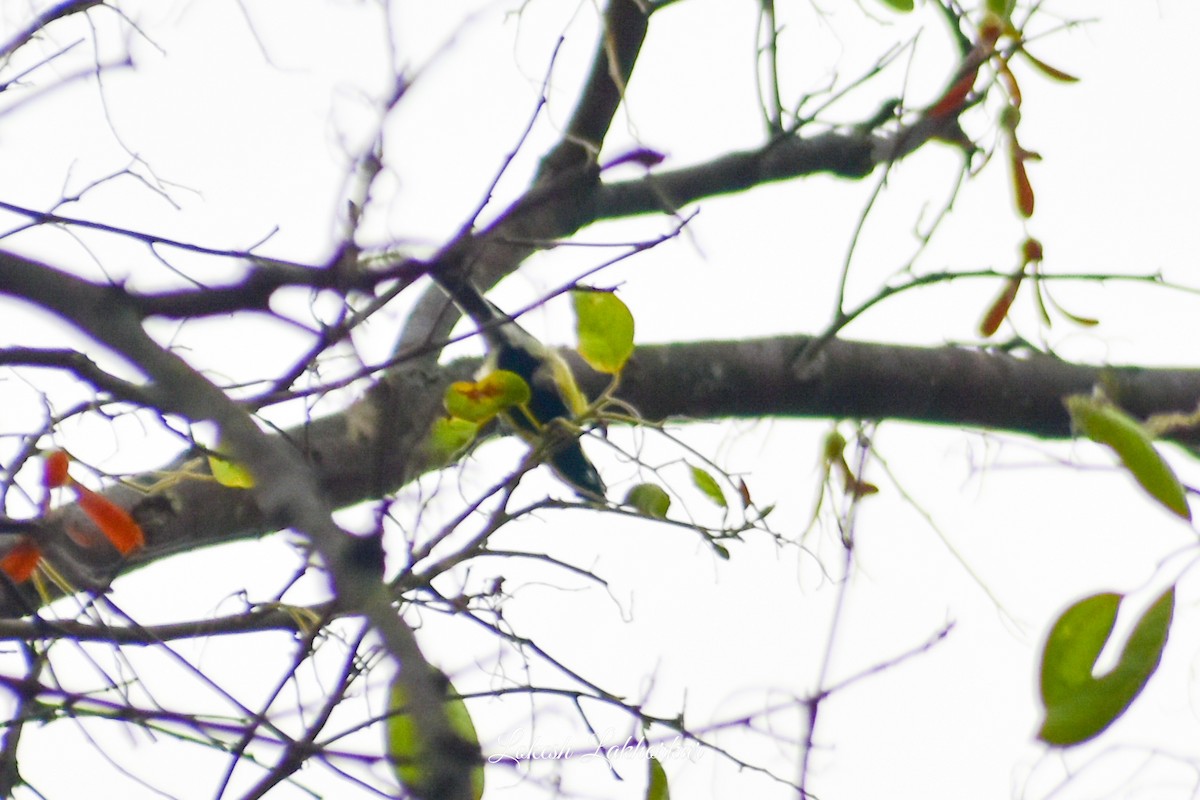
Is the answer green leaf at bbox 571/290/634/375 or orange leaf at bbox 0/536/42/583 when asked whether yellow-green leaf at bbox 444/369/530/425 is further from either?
orange leaf at bbox 0/536/42/583

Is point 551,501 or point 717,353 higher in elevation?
point 717,353

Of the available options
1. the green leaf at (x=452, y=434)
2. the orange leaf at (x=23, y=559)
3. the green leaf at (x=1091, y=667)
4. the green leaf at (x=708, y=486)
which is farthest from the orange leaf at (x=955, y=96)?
the orange leaf at (x=23, y=559)

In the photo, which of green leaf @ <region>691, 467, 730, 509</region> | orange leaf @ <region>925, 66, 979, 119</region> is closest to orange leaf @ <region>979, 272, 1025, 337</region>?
orange leaf @ <region>925, 66, 979, 119</region>

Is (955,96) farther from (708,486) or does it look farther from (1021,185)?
(708,486)

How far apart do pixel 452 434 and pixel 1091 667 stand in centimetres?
38

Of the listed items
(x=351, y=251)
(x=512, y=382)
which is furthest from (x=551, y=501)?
(x=351, y=251)

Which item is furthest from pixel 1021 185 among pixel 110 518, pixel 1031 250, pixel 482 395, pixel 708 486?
pixel 110 518

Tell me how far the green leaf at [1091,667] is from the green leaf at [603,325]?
296mm

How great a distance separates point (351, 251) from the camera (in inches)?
14.6

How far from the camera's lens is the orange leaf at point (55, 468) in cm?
68

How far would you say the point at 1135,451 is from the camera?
1.20 feet

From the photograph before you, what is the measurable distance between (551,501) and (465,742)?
39 centimetres

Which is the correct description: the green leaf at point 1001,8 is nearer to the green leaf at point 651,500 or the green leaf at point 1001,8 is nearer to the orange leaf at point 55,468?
the green leaf at point 651,500

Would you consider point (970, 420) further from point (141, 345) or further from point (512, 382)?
point (141, 345)
